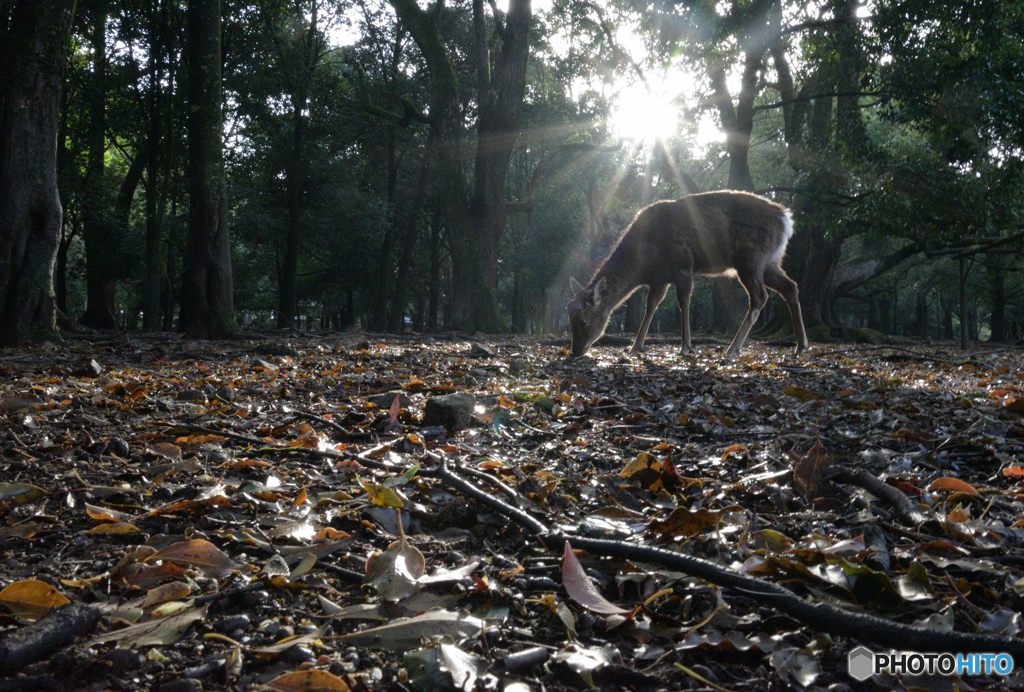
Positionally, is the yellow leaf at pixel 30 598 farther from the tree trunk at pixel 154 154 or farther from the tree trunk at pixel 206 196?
the tree trunk at pixel 154 154

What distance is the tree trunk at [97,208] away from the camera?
19.8m

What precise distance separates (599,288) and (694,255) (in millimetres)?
1685

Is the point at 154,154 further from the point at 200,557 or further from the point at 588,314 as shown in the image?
the point at 200,557

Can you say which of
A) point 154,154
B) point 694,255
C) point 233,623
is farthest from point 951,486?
point 154,154

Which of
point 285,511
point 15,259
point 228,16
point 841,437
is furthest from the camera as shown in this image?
point 228,16

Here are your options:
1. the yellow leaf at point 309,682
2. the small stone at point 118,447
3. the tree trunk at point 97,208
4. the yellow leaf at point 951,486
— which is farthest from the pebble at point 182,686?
the tree trunk at point 97,208

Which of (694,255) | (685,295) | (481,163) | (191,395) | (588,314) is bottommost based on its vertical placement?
(191,395)

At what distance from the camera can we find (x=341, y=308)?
146ft

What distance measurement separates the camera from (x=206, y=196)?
9.17m

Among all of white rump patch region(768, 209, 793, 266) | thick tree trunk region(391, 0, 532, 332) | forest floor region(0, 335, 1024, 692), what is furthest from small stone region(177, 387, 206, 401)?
thick tree trunk region(391, 0, 532, 332)

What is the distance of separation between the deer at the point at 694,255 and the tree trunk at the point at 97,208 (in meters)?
17.8

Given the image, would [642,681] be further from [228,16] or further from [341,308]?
[341,308]

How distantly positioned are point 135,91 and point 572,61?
58.6 ft

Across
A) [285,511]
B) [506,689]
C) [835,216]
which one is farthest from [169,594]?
[835,216]
